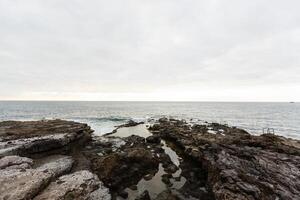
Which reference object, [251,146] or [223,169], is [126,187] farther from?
[251,146]

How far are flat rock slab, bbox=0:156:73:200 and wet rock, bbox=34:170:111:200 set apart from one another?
0.67 metres

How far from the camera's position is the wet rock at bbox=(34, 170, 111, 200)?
1387 centimetres

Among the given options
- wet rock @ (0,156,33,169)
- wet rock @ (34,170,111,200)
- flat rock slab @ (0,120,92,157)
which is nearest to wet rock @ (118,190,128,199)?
wet rock @ (34,170,111,200)

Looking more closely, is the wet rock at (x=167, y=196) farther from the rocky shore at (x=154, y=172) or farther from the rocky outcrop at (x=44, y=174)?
the rocky outcrop at (x=44, y=174)

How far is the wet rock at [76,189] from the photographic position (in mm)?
13867

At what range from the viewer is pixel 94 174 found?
60.0 feet

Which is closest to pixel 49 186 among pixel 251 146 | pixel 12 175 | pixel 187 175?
pixel 12 175

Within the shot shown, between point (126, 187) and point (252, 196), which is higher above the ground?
point (252, 196)

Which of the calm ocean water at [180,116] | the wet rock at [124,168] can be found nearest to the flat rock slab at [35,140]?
the wet rock at [124,168]

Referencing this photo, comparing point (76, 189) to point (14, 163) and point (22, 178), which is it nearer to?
point (22, 178)

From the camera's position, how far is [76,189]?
14859 millimetres

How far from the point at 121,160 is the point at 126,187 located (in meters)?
4.07

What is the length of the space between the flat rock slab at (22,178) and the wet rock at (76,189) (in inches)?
26.4

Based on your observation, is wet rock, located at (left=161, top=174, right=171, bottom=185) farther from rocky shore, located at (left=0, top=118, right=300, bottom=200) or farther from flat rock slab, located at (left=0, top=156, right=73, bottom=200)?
flat rock slab, located at (left=0, top=156, right=73, bottom=200)
